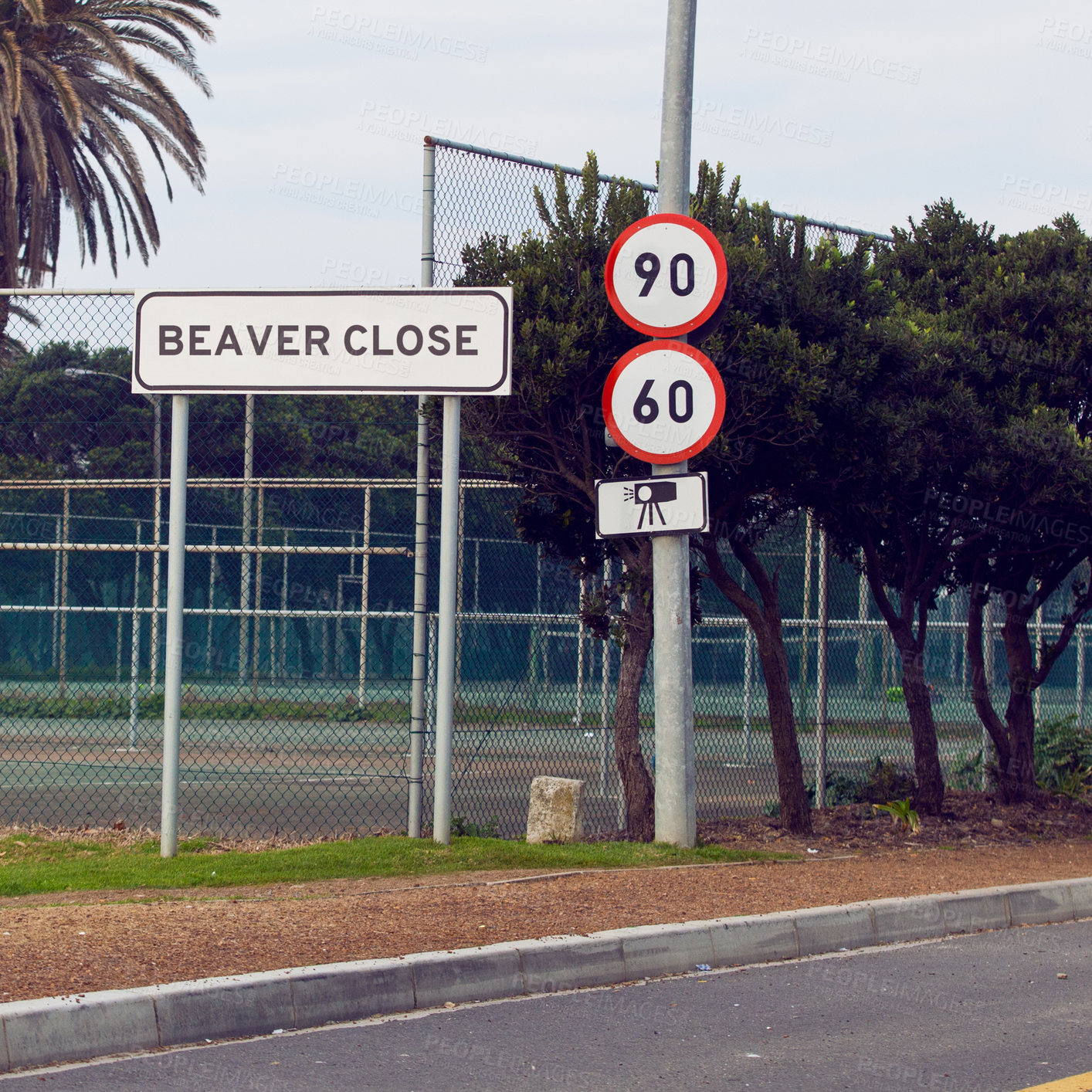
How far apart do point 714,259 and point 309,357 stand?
2.52 m

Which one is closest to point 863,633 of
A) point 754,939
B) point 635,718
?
point 635,718

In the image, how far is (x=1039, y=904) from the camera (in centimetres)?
826

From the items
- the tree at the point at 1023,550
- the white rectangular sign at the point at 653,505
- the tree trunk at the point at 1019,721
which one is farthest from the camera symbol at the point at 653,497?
→ the tree trunk at the point at 1019,721

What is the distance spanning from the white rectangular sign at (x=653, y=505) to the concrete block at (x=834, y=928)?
7.89 feet

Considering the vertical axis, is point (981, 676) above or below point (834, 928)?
above

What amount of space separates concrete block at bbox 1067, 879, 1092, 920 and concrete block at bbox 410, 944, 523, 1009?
12.9 ft

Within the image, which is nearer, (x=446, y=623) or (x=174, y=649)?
(x=174, y=649)

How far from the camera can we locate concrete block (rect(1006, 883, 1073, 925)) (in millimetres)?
8125

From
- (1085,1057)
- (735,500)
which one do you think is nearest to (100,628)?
(735,500)

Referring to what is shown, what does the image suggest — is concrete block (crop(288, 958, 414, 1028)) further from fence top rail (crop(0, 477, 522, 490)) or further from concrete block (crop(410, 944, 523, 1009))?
fence top rail (crop(0, 477, 522, 490))

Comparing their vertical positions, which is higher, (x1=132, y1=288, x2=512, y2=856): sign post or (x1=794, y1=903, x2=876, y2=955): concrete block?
(x1=132, y1=288, x2=512, y2=856): sign post

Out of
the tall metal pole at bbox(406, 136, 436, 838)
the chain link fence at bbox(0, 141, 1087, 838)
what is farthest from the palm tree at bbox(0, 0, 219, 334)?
the tall metal pole at bbox(406, 136, 436, 838)

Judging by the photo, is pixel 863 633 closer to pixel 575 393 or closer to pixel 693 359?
pixel 575 393

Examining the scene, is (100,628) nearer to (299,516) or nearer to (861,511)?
(299,516)
